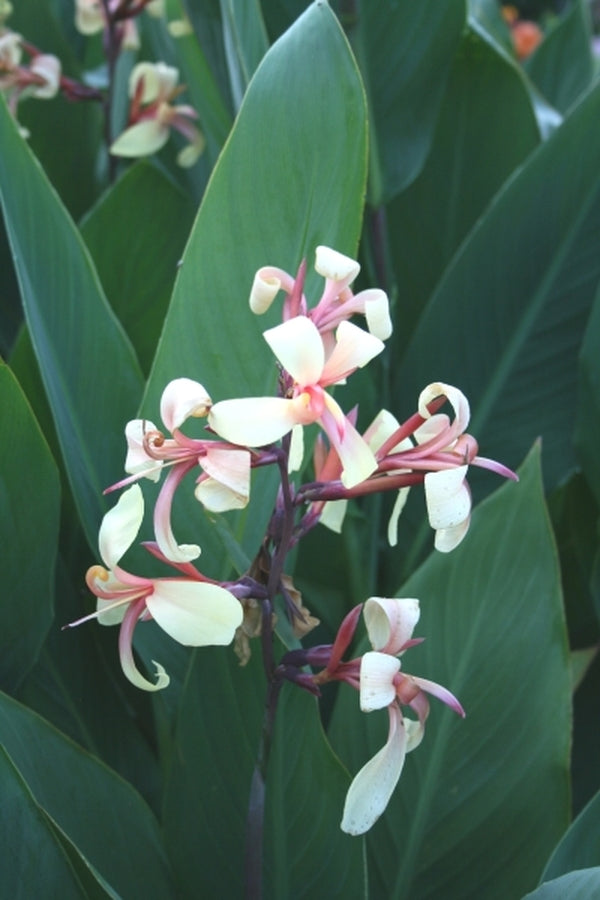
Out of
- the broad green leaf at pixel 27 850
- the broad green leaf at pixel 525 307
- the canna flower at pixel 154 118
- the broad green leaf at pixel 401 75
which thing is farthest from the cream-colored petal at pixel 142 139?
the broad green leaf at pixel 27 850

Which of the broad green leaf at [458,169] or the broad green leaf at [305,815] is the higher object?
the broad green leaf at [458,169]

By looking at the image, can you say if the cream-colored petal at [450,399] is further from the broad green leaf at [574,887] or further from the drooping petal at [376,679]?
the broad green leaf at [574,887]

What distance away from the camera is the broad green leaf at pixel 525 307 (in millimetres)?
973

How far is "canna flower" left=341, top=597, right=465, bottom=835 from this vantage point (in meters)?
0.46

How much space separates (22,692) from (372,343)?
18.1 inches

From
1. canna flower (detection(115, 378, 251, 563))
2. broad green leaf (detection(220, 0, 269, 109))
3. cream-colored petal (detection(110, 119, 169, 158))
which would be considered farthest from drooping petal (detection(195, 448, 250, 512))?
cream-colored petal (detection(110, 119, 169, 158))

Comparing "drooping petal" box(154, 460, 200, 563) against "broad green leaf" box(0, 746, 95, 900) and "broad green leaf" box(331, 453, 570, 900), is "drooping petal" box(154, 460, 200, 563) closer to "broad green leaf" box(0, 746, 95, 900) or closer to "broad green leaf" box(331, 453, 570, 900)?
"broad green leaf" box(0, 746, 95, 900)

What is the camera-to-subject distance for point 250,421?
438mm

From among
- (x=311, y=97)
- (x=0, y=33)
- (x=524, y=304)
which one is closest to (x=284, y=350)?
(x=311, y=97)

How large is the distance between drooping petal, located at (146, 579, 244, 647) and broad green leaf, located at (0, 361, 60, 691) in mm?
233

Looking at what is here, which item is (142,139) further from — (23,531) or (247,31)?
(23,531)

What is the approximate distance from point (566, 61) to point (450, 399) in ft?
3.91

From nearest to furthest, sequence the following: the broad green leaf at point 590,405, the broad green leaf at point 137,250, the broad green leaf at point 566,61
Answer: the broad green leaf at point 590,405, the broad green leaf at point 137,250, the broad green leaf at point 566,61

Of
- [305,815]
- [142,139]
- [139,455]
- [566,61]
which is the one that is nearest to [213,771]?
[305,815]
